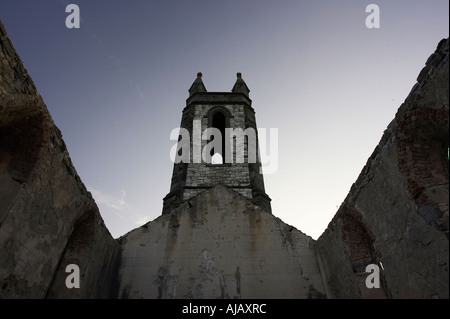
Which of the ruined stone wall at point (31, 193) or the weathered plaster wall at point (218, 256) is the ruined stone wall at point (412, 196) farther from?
the ruined stone wall at point (31, 193)

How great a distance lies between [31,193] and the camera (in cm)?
389

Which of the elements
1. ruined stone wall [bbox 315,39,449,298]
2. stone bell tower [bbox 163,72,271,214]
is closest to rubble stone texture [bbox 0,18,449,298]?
ruined stone wall [bbox 315,39,449,298]

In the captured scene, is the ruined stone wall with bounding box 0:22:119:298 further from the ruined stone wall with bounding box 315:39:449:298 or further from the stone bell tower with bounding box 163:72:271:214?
the stone bell tower with bounding box 163:72:271:214

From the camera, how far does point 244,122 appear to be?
45.2ft

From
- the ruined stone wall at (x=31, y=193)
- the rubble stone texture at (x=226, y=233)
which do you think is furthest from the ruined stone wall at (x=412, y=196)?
the ruined stone wall at (x=31, y=193)

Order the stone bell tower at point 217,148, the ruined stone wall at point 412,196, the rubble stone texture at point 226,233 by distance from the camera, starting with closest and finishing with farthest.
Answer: the ruined stone wall at point 412,196 < the rubble stone texture at point 226,233 < the stone bell tower at point 217,148

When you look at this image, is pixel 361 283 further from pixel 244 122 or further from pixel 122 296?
pixel 244 122

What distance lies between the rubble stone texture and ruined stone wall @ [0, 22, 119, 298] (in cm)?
1

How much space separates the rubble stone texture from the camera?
3432 millimetres

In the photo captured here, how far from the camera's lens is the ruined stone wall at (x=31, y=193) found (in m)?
3.50

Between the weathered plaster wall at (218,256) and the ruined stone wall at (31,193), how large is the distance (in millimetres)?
1564

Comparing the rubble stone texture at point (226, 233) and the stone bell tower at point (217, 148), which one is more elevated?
the stone bell tower at point (217, 148)

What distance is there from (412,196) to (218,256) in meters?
4.04
